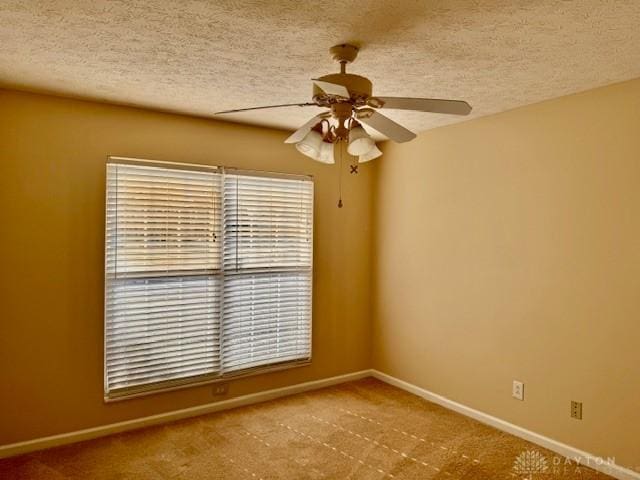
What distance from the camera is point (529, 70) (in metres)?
2.60

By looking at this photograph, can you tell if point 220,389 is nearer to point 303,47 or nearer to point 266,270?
point 266,270

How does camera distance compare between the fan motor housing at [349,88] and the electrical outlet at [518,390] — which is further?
the electrical outlet at [518,390]

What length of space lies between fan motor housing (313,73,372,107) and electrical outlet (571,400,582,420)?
2.44 m

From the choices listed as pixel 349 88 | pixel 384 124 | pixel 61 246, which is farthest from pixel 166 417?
pixel 349 88

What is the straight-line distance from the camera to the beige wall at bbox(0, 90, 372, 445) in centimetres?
300

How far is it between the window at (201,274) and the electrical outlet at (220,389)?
3.4 inches

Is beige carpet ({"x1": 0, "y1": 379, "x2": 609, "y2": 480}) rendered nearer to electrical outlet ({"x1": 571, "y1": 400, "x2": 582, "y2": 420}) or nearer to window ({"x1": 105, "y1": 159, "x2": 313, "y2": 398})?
electrical outlet ({"x1": 571, "y1": 400, "x2": 582, "y2": 420})

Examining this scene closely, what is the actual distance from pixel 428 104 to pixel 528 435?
8.37 feet

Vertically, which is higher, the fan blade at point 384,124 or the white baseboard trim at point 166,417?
the fan blade at point 384,124

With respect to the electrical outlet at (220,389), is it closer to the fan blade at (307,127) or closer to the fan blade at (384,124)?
the fan blade at (307,127)

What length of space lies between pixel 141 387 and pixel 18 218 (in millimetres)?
1481

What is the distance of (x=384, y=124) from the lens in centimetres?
237

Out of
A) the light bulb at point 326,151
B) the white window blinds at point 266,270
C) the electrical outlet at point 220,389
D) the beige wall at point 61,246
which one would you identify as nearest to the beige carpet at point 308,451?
the electrical outlet at point 220,389

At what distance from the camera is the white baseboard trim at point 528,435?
279 cm
